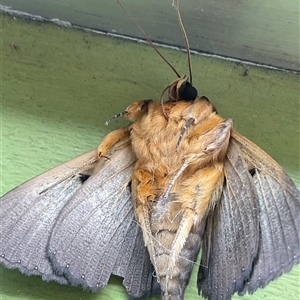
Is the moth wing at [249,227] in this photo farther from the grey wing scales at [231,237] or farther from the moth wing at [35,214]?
the moth wing at [35,214]

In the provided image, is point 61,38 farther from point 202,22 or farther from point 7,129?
point 202,22

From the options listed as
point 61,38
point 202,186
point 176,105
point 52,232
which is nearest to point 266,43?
point 176,105

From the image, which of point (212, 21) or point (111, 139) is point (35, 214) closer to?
point (111, 139)

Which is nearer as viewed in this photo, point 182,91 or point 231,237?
point 231,237

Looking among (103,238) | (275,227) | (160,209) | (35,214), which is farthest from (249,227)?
(35,214)

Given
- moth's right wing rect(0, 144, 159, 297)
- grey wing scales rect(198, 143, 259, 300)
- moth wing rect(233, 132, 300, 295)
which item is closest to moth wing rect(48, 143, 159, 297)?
moth's right wing rect(0, 144, 159, 297)

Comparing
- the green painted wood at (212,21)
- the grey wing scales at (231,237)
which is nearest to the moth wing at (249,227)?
the grey wing scales at (231,237)

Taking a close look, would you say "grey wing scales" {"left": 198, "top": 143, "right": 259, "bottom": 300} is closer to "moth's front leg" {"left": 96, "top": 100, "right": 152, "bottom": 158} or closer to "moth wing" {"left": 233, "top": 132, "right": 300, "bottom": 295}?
"moth wing" {"left": 233, "top": 132, "right": 300, "bottom": 295}
